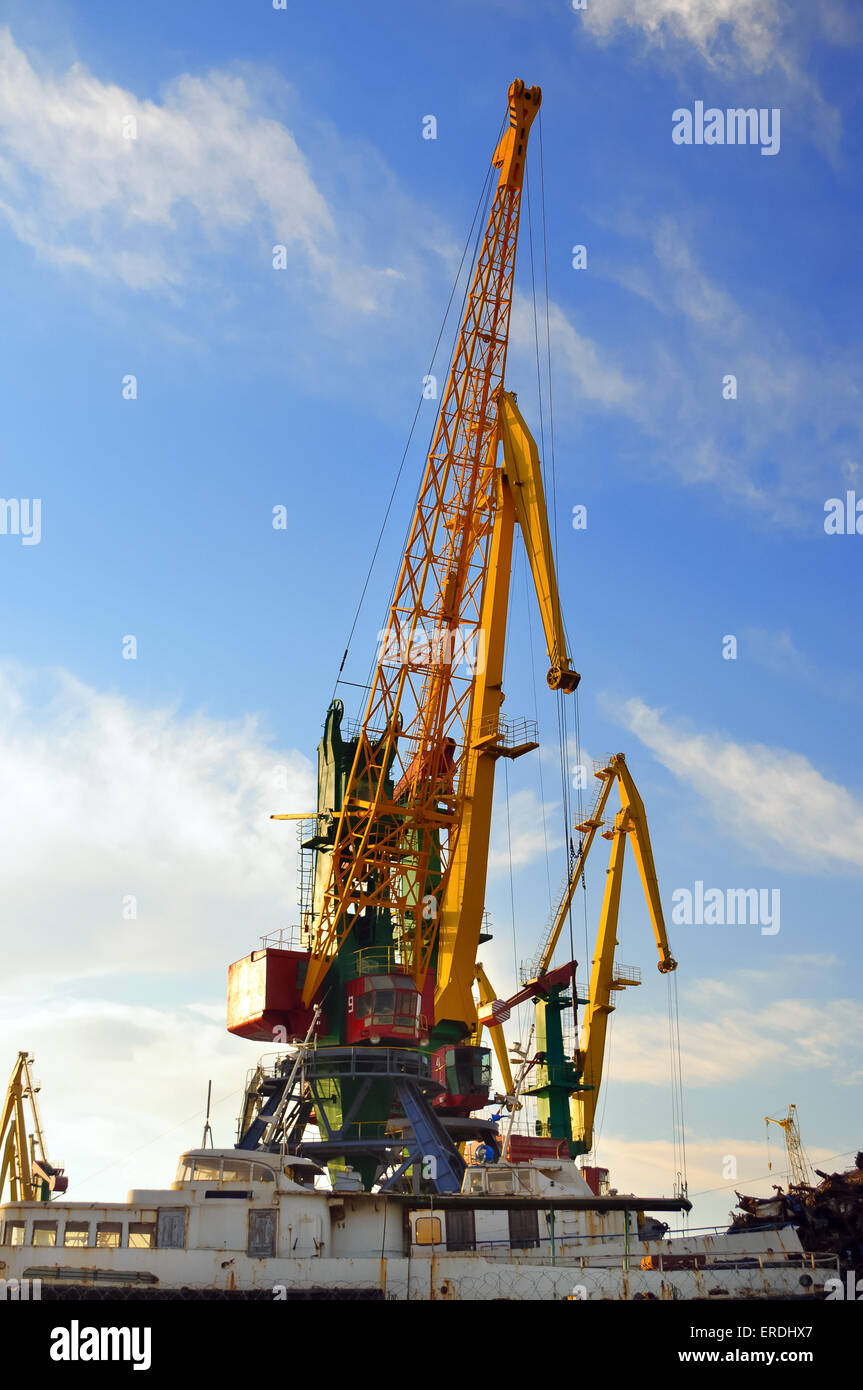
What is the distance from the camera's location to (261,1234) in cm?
3316

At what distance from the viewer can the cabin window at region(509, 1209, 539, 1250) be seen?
1406 inches

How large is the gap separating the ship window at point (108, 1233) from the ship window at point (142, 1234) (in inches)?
12.9

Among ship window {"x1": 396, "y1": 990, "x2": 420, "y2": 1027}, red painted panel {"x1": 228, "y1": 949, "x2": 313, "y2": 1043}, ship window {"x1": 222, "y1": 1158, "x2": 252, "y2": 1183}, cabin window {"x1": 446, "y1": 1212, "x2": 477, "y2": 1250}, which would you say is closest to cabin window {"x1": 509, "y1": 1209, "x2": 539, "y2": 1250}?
cabin window {"x1": 446, "y1": 1212, "x2": 477, "y2": 1250}

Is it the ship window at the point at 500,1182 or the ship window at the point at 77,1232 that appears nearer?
the ship window at the point at 77,1232

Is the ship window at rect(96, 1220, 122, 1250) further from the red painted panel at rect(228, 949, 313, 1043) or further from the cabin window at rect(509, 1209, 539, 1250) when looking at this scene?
the red painted panel at rect(228, 949, 313, 1043)

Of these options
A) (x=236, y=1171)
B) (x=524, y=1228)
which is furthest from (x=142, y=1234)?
(x=524, y=1228)

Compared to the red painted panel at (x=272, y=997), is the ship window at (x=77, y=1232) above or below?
below

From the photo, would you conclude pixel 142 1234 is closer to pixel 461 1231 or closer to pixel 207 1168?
pixel 207 1168

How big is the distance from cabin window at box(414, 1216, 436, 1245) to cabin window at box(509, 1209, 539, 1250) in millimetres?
2425

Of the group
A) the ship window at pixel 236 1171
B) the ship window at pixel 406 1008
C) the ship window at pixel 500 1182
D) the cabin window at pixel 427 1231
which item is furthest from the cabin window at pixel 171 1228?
the ship window at pixel 406 1008

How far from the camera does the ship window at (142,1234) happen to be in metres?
32.3

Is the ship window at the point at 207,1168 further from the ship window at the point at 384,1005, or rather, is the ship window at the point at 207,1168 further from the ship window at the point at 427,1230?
the ship window at the point at 384,1005

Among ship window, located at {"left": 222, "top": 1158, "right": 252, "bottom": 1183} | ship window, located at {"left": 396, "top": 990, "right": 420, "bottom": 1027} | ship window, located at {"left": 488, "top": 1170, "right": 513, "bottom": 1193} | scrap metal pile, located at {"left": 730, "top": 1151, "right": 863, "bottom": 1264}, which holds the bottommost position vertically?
scrap metal pile, located at {"left": 730, "top": 1151, "right": 863, "bottom": 1264}

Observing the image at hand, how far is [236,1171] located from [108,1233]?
12.5 ft
